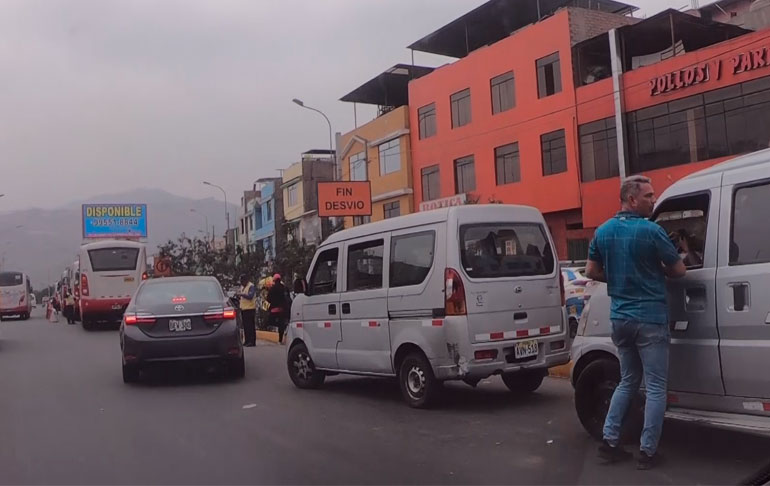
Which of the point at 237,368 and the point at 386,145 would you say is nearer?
the point at 237,368

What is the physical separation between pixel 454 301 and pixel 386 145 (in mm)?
32245

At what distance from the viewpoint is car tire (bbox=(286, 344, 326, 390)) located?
9.55m

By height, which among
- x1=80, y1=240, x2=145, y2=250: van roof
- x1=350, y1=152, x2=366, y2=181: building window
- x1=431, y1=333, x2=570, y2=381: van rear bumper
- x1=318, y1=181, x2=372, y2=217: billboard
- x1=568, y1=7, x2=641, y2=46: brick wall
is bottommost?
x1=431, y1=333, x2=570, y2=381: van rear bumper

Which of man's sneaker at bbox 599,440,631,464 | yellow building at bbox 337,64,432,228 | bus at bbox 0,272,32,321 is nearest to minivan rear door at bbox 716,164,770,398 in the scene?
man's sneaker at bbox 599,440,631,464

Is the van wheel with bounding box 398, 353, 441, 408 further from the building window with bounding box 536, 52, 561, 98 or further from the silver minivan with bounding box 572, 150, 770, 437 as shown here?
the building window with bounding box 536, 52, 561, 98

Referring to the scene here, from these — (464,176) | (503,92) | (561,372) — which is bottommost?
(561,372)

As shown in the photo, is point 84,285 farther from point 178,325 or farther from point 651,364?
point 651,364

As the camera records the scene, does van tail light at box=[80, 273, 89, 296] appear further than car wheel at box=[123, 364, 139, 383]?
Yes

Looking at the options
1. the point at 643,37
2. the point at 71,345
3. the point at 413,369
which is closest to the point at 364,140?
the point at 643,37

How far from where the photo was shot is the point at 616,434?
5.30 m

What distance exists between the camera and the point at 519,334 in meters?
7.48

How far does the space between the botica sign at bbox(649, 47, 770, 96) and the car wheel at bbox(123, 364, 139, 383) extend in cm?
1945

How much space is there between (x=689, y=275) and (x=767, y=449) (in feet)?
4.84

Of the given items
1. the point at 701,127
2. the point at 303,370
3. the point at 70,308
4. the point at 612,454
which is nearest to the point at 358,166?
the point at 70,308
